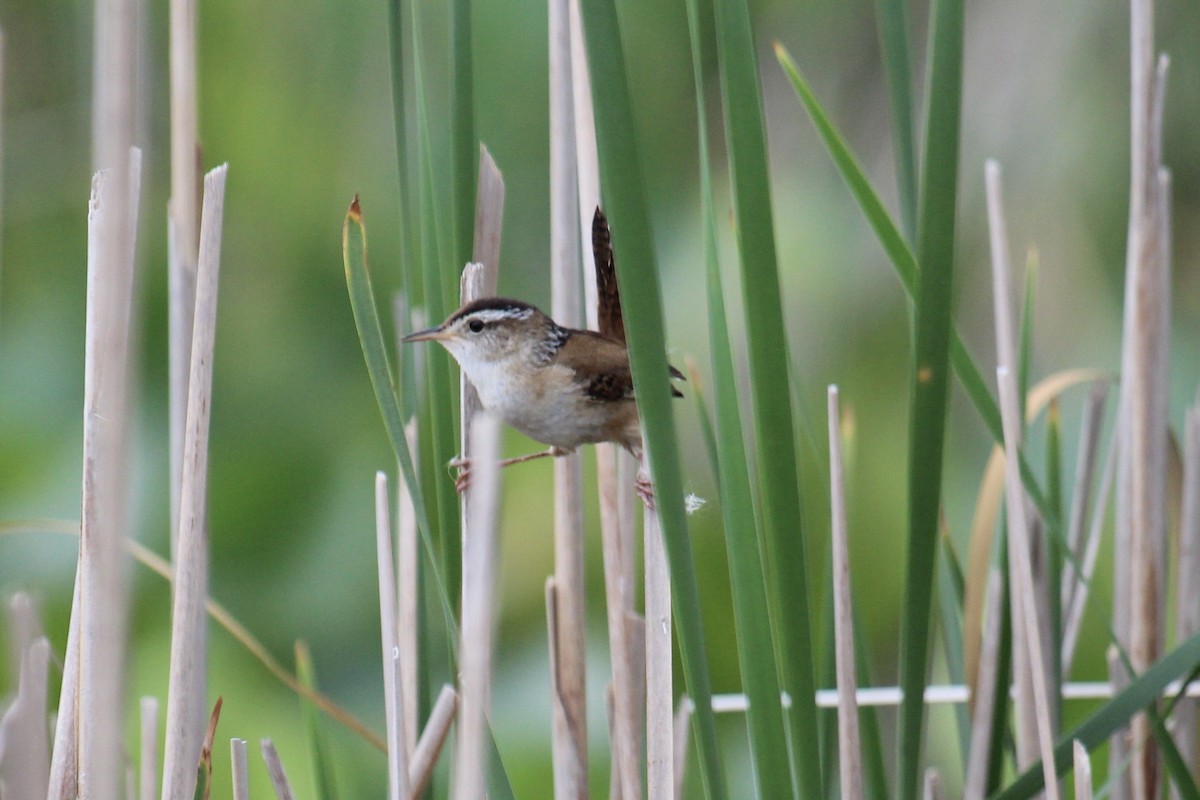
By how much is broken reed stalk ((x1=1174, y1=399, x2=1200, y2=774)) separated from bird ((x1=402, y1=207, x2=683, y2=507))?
71 centimetres

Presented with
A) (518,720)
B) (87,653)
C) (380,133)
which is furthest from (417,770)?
(380,133)

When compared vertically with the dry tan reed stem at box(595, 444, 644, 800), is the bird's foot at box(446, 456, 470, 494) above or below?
above

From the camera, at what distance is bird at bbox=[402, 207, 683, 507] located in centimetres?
149

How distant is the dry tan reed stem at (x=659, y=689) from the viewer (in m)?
1.10

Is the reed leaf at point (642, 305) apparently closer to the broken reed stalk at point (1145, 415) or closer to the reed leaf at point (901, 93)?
the reed leaf at point (901, 93)

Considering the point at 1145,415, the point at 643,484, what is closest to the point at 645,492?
the point at 643,484

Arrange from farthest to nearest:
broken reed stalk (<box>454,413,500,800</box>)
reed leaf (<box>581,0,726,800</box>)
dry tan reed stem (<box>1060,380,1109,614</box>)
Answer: dry tan reed stem (<box>1060,380,1109,614</box>) → reed leaf (<box>581,0,726,800</box>) → broken reed stalk (<box>454,413,500,800</box>)

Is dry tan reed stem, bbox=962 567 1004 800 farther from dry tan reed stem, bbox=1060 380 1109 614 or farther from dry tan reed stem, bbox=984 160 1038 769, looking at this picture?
dry tan reed stem, bbox=1060 380 1109 614

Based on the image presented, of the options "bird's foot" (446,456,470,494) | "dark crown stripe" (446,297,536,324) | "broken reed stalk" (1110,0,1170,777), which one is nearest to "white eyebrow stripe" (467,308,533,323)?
"dark crown stripe" (446,297,536,324)

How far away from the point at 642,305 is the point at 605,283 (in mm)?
674

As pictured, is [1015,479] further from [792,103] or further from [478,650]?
[792,103]

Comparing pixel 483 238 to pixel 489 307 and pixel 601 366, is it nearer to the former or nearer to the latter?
pixel 489 307

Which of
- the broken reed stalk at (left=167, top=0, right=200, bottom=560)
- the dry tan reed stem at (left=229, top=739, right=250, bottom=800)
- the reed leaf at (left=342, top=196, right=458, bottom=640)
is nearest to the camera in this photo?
the reed leaf at (left=342, top=196, right=458, bottom=640)

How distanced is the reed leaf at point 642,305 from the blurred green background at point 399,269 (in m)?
1.53
